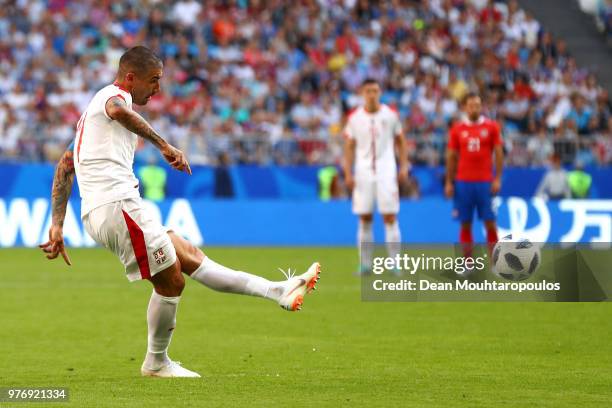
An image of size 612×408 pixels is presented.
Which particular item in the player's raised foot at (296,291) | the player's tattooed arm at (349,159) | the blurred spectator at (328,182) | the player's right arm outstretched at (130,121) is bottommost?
the blurred spectator at (328,182)

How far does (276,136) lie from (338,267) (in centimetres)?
824

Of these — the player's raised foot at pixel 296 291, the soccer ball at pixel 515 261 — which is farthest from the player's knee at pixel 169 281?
the soccer ball at pixel 515 261

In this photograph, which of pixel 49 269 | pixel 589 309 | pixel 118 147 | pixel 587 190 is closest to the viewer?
pixel 118 147

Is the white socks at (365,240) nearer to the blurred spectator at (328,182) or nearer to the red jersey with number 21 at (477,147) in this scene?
the red jersey with number 21 at (477,147)

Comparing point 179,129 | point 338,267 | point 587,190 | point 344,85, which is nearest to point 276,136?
point 179,129

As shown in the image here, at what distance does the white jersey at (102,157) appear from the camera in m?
7.89

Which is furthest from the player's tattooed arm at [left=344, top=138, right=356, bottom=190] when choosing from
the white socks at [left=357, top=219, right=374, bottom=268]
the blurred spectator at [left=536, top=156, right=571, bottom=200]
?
the blurred spectator at [left=536, top=156, right=571, bottom=200]

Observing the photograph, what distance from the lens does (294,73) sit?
29250 mm

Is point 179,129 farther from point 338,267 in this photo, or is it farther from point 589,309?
point 589,309

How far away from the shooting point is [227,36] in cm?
2961

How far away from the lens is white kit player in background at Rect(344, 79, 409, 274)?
1620cm

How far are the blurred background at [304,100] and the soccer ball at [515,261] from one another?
32.2 feet

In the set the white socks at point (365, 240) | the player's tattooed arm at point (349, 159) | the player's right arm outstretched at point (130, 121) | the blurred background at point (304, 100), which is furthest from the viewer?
the blurred background at point (304, 100)

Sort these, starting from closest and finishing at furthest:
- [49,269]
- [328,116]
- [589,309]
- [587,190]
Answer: [589,309], [49,269], [587,190], [328,116]
